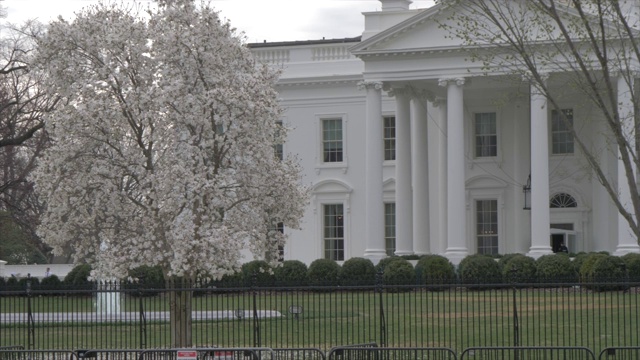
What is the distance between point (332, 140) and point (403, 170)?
6.22 m

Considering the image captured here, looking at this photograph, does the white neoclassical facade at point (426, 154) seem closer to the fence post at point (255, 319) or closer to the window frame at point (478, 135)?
the window frame at point (478, 135)

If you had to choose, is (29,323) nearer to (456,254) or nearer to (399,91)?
(456,254)

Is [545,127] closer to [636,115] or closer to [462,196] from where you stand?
[462,196]

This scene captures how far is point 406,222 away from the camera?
51.8 meters

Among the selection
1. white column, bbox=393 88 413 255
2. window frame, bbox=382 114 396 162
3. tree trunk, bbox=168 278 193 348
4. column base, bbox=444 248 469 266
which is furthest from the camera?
window frame, bbox=382 114 396 162

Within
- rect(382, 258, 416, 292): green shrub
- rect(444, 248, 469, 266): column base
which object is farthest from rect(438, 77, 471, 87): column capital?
rect(382, 258, 416, 292): green shrub

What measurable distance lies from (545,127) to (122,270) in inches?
994

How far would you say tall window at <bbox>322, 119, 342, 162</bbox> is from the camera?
57.9 metres

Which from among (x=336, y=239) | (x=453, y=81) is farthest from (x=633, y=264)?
(x=336, y=239)

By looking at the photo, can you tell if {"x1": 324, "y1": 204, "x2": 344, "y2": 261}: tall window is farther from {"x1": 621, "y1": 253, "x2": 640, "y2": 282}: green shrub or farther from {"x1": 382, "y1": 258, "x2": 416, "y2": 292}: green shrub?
{"x1": 621, "y1": 253, "x2": 640, "y2": 282}: green shrub

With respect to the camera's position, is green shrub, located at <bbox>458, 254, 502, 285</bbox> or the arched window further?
the arched window

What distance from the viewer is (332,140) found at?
58000 millimetres

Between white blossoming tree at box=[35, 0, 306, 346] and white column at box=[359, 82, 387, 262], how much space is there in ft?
75.7

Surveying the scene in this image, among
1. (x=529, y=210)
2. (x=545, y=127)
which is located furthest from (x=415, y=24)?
(x=529, y=210)
